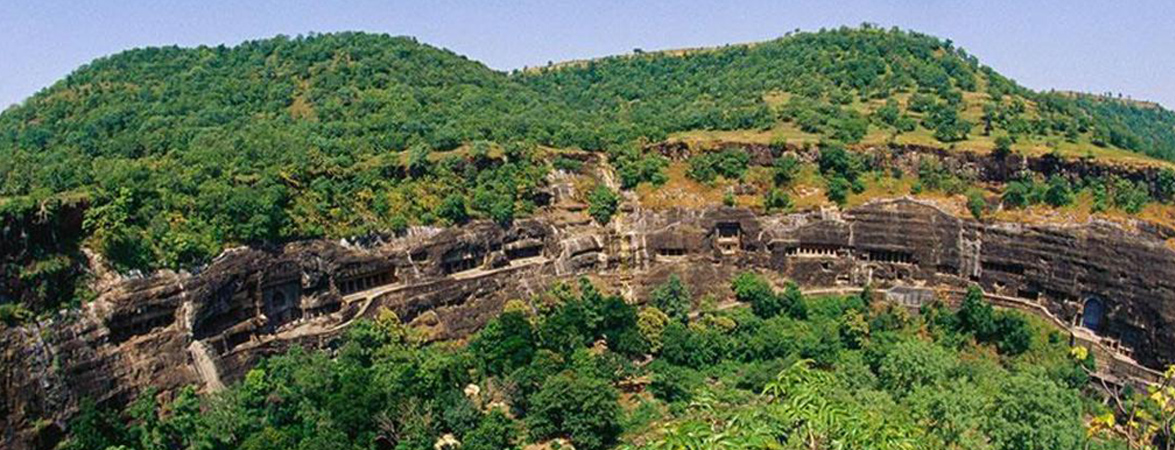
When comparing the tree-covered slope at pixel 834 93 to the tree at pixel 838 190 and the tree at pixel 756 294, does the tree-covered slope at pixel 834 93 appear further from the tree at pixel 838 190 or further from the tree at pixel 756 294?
the tree at pixel 756 294

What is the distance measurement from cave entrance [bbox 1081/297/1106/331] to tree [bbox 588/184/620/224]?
2573 cm

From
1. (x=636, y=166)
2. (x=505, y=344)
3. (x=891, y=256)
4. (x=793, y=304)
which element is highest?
(x=636, y=166)

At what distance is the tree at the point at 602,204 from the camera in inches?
2020

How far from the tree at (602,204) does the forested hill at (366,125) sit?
11.7 feet

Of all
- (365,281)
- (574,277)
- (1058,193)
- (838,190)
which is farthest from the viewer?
(838,190)

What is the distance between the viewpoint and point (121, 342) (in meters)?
33.6

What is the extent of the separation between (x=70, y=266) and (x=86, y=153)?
74.5ft

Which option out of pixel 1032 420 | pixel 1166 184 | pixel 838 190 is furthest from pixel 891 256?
pixel 1032 420

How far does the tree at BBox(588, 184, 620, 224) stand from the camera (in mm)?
51312

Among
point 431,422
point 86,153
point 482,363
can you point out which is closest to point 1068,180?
point 482,363

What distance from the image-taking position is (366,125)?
57.6m

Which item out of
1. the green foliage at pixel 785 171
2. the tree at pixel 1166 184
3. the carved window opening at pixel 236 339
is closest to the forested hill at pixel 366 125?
the carved window opening at pixel 236 339

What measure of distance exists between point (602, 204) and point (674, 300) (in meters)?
7.88

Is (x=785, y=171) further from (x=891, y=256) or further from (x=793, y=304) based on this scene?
(x=793, y=304)
